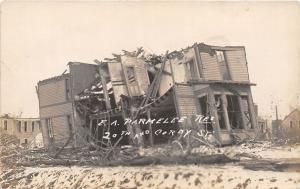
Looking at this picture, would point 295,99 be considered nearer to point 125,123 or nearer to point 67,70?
point 125,123

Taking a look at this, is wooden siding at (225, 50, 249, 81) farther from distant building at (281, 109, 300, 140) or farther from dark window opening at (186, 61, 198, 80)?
distant building at (281, 109, 300, 140)

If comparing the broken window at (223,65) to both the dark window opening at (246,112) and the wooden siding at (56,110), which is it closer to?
the dark window opening at (246,112)

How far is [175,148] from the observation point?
163 inches


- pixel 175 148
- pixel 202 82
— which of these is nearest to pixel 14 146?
pixel 175 148

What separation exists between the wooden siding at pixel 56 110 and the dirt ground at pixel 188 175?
0.39m

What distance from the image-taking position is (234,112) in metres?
4.21

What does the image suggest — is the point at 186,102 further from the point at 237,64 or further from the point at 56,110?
the point at 56,110

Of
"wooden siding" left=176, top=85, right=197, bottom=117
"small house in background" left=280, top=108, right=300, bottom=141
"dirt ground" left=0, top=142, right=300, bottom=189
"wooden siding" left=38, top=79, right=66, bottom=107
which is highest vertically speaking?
"wooden siding" left=38, top=79, right=66, bottom=107

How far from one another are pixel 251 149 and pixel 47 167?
4.86ft

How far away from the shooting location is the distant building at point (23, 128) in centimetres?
412

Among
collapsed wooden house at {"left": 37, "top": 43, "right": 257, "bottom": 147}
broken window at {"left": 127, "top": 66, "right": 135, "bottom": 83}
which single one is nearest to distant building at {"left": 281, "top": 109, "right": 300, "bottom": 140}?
collapsed wooden house at {"left": 37, "top": 43, "right": 257, "bottom": 147}

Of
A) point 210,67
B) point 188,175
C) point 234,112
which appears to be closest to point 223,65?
point 210,67

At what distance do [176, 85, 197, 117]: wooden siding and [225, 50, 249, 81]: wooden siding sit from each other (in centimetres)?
33

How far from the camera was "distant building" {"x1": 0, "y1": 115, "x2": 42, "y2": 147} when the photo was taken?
412 cm
